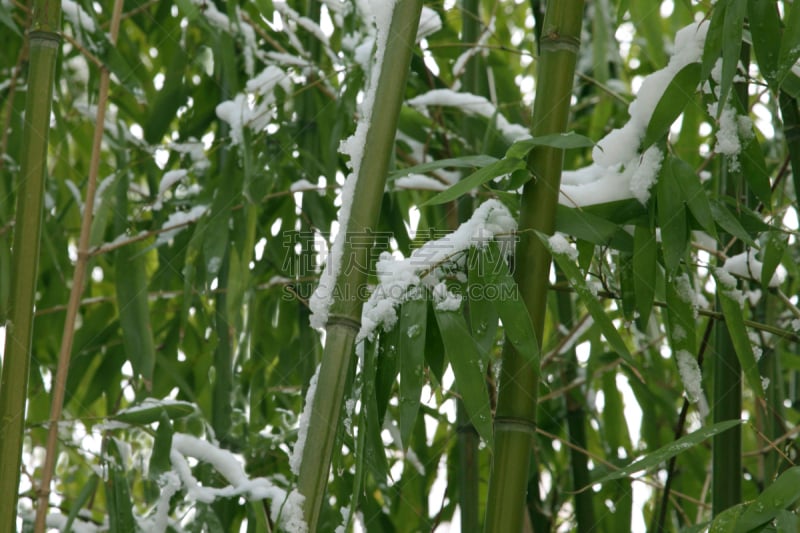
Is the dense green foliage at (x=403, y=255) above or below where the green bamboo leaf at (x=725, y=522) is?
above

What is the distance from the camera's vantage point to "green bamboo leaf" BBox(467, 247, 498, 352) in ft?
2.06

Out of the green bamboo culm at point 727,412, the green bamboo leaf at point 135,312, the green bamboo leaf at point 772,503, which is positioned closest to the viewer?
the green bamboo leaf at point 772,503

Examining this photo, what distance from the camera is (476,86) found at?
3.90ft

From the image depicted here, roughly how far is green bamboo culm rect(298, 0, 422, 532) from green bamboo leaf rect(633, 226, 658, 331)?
196mm

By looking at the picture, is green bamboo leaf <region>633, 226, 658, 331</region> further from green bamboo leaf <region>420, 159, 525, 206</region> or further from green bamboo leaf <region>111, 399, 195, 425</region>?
green bamboo leaf <region>111, 399, 195, 425</region>

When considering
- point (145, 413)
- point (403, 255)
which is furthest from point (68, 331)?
point (403, 255)

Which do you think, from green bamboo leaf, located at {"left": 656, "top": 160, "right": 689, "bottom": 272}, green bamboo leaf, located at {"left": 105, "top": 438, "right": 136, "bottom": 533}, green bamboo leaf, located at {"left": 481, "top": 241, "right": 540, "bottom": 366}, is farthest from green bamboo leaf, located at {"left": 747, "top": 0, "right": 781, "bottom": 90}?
green bamboo leaf, located at {"left": 105, "top": 438, "right": 136, "bottom": 533}

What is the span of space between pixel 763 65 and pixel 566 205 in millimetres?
166

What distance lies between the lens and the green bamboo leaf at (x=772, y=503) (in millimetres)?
570

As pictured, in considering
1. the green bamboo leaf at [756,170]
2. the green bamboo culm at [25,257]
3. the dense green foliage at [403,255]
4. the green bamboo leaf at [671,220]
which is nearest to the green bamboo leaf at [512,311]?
the dense green foliage at [403,255]

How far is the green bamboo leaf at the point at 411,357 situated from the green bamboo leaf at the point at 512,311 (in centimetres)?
5

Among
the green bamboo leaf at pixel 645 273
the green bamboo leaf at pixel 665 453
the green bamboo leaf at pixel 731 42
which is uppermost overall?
the green bamboo leaf at pixel 731 42

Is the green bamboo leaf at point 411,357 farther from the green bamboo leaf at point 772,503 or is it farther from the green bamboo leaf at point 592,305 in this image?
the green bamboo leaf at point 772,503

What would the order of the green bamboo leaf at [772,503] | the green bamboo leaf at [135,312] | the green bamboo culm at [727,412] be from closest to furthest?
the green bamboo leaf at [772,503], the green bamboo culm at [727,412], the green bamboo leaf at [135,312]
